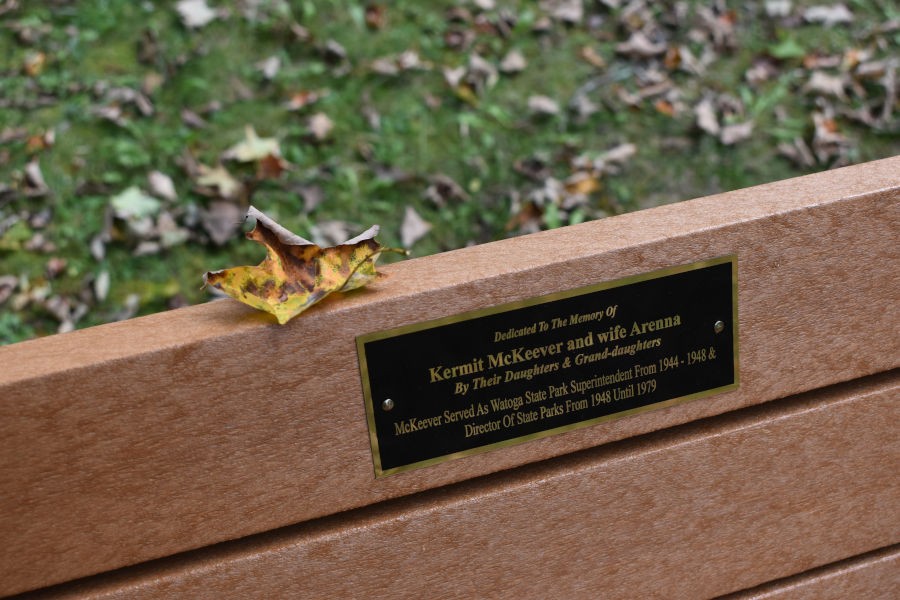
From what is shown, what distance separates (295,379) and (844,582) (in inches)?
52.3

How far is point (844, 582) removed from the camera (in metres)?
2.07

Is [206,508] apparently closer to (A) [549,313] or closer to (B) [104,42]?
(A) [549,313]

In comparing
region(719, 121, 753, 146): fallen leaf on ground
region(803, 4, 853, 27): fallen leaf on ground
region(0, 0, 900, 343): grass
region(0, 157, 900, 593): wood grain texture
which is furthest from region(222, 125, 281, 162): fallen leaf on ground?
region(803, 4, 853, 27): fallen leaf on ground

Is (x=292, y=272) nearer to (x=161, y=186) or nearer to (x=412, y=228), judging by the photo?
(x=412, y=228)

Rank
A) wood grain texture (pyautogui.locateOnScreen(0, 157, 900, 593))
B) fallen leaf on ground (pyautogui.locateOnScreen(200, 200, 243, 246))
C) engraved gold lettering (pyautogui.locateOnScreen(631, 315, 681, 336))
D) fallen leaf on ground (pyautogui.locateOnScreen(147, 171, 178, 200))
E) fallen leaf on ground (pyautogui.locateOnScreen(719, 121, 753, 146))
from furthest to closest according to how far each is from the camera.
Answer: fallen leaf on ground (pyautogui.locateOnScreen(719, 121, 753, 146))
fallen leaf on ground (pyautogui.locateOnScreen(147, 171, 178, 200))
fallen leaf on ground (pyautogui.locateOnScreen(200, 200, 243, 246))
engraved gold lettering (pyautogui.locateOnScreen(631, 315, 681, 336))
wood grain texture (pyautogui.locateOnScreen(0, 157, 900, 593))

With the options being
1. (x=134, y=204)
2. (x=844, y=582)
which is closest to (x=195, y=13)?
(x=134, y=204)

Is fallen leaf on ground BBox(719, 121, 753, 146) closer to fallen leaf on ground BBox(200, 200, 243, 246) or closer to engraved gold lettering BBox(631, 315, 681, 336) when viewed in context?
fallen leaf on ground BBox(200, 200, 243, 246)

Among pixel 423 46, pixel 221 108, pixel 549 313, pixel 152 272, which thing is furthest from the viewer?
pixel 423 46

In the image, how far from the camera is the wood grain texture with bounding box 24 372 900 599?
1.67m

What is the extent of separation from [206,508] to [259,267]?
16.3 inches

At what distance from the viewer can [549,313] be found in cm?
163

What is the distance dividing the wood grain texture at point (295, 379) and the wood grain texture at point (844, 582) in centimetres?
49

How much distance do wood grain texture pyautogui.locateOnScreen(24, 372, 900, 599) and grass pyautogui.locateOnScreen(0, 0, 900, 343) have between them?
5.48ft

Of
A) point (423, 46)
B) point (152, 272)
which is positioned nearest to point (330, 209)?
point (152, 272)
